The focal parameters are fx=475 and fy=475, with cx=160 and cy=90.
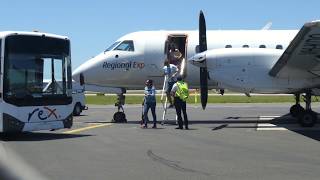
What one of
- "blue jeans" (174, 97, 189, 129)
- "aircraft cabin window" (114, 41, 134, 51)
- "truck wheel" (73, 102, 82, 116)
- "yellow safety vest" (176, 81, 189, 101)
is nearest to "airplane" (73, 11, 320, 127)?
"aircraft cabin window" (114, 41, 134, 51)

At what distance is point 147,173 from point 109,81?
11508 millimetres

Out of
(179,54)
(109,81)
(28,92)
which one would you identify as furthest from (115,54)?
(28,92)

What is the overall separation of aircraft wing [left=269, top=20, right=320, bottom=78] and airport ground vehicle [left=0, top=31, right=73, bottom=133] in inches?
262

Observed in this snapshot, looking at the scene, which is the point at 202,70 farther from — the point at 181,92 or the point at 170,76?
the point at 181,92

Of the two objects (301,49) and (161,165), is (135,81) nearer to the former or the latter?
(301,49)

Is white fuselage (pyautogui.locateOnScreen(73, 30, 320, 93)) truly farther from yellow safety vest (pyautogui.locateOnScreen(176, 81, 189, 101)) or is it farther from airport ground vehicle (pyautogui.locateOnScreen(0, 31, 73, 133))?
airport ground vehicle (pyautogui.locateOnScreen(0, 31, 73, 133))

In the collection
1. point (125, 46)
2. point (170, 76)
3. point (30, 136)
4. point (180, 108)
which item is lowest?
point (30, 136)

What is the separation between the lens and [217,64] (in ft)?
53.7

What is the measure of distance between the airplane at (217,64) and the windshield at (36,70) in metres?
4.75

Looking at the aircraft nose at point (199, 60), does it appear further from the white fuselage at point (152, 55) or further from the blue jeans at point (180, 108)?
the blue jeans at point (180, 108)

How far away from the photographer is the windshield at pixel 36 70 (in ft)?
41.4

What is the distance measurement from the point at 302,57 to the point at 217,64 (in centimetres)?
289

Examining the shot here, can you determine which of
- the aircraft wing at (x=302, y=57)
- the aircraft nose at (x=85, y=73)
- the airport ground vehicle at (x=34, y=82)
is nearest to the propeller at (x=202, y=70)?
the aircraft wing at (x=302, y=57)

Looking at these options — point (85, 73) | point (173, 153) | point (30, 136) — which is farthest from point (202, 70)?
point (173, 153)
